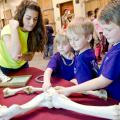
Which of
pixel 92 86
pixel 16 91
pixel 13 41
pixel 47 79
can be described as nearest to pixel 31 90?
pixel 16 91

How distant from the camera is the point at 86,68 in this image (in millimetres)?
1336

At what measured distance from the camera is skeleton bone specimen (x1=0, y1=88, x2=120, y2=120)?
854 mm

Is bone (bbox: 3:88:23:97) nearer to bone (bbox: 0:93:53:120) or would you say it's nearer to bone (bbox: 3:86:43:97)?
bone (bbox: 3:86:43:97)

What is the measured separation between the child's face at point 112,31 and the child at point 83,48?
0.30m

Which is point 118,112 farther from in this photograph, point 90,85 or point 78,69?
point 78,69

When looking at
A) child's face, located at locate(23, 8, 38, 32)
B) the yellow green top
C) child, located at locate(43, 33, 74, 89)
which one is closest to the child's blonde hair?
child, located at locate(43, 33, 74, 89)

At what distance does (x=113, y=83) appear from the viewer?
1119 mm

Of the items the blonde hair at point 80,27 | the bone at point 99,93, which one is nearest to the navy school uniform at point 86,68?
the blonde hair at point 80,27

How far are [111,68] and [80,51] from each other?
1.36 ft

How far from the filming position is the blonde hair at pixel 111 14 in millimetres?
1049

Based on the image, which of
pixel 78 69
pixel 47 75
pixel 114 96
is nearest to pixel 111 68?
pixel 114 96

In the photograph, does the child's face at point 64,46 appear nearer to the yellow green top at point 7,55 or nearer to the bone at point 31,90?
the yellow green top at point 7,55

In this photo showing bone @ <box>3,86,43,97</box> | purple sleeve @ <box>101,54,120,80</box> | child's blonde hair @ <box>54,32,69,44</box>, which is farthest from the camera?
child's blonde hair @ <box>54,32,69,44</box>

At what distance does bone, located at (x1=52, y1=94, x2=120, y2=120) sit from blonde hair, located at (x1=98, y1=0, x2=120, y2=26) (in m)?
0.37
